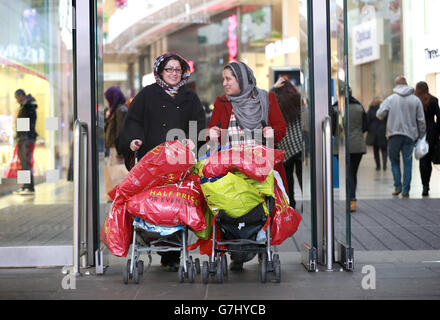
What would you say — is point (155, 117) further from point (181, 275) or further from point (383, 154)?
point (383, 154)

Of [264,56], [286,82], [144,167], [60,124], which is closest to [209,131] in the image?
[144,167]

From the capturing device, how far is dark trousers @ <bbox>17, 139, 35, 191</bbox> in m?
5.98

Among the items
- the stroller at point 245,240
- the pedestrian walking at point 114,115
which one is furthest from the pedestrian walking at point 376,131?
the stroller at point 245,240

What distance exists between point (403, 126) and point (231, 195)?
5475 mm

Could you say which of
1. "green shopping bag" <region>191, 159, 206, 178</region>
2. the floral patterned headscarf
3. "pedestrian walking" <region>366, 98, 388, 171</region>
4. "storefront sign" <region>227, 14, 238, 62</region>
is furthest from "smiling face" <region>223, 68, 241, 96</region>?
"storefront sign" <region>227, 14, 238, 62</region>

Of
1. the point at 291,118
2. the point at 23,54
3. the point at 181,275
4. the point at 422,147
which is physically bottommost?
the point at 181,275

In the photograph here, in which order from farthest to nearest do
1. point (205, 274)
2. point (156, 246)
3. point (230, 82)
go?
1. point (230, 82)
2. point (156, 246)
3. point (205, 274)

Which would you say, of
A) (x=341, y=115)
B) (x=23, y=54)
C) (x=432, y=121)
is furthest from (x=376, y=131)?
(x=23, y=54)

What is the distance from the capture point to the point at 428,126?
29.0ft

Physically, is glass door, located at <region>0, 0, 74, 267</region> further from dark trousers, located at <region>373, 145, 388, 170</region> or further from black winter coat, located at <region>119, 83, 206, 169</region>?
dark trousers, located at <region>373, 145, 388, 170</region>

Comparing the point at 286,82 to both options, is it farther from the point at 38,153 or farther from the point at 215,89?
the point at 215,89

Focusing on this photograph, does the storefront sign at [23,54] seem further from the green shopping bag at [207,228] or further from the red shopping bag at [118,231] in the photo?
the green shopping bag at [207,228]

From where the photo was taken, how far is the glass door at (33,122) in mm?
5816

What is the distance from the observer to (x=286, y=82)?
8078 millimetres
